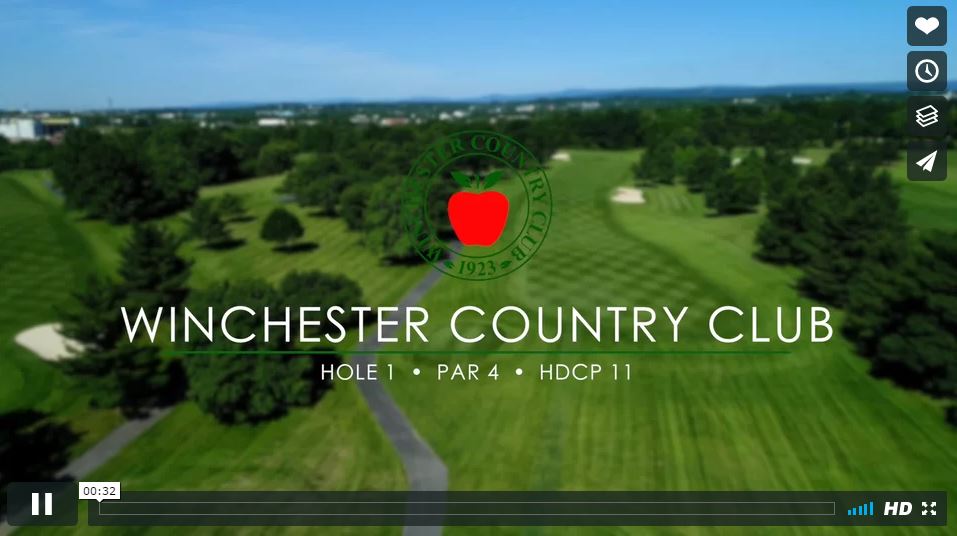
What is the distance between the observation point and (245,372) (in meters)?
29.3

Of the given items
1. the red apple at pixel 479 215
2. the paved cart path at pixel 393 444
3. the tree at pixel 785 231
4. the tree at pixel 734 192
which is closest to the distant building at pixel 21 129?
the red apple at pixel 479 215

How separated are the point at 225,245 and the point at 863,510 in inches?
2409

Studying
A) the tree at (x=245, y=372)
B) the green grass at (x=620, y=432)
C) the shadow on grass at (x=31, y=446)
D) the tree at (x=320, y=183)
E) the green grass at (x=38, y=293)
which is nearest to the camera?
the green grass at (x=620, y=432)

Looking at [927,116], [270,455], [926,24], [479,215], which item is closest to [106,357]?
[270,455]

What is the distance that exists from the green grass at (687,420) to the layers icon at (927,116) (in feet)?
48.1

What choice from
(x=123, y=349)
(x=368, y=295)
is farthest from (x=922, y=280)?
(x=123, y=349)

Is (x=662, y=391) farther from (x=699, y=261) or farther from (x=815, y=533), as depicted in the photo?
(x=699, y=261)

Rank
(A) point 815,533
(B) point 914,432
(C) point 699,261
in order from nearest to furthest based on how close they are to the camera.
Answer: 1. (A) point 815,533
2. (B) point 914,432
3. (C) point 699,261

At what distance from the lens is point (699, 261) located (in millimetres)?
52062

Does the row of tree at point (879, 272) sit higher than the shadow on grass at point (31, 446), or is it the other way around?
the row of tree at point (879, 272)

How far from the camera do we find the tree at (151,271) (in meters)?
39.8

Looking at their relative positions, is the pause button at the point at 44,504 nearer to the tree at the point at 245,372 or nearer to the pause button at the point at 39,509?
the pause button at the point at 39,509

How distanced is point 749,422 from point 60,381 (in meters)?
37.9

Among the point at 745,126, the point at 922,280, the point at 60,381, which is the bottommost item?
the point at 60,381
